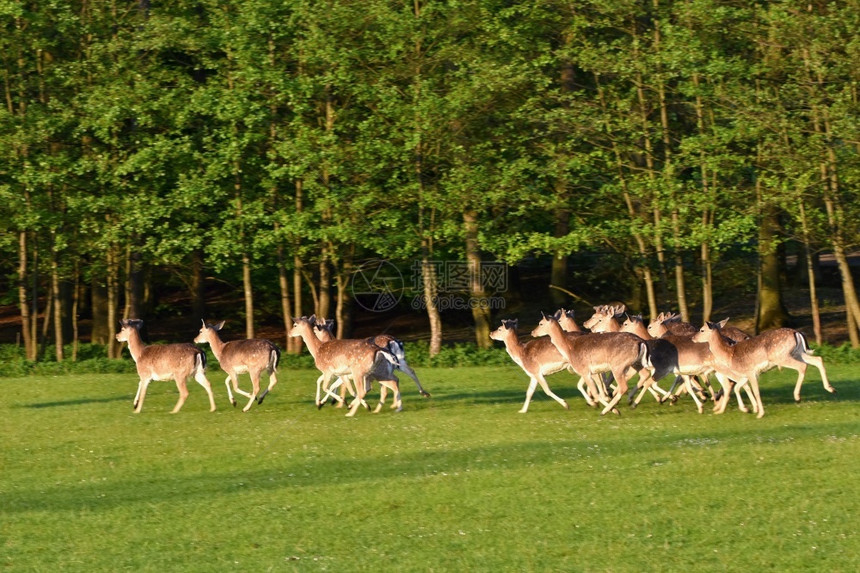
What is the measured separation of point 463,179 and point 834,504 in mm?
18884

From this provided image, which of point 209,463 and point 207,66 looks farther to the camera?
point 207,66

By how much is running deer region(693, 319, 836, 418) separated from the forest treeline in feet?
31.7

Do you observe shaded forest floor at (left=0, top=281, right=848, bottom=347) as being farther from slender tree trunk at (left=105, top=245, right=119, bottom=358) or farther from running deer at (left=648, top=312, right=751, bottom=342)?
running deer at (left=648, top=312, right=751, bottom=342)

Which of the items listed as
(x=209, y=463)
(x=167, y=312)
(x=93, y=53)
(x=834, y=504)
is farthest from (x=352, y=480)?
(x=167, y=312)

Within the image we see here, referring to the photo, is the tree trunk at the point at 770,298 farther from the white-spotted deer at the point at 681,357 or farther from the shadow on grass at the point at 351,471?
the shadow on grass at the point at 351,471

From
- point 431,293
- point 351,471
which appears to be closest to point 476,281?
point 431,293

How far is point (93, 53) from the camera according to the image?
98.9 feet

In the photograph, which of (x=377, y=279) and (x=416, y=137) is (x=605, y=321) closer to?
(x=416, y=137)

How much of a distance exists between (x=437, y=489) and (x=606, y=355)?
6.99 m

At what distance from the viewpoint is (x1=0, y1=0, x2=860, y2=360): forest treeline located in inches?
1139

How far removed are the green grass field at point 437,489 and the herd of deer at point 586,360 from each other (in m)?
0.43

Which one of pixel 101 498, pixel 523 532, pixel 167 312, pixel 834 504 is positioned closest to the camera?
pixel 523 532

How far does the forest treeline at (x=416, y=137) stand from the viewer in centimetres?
2894

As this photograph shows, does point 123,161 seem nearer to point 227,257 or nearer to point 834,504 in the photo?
point 227,257
